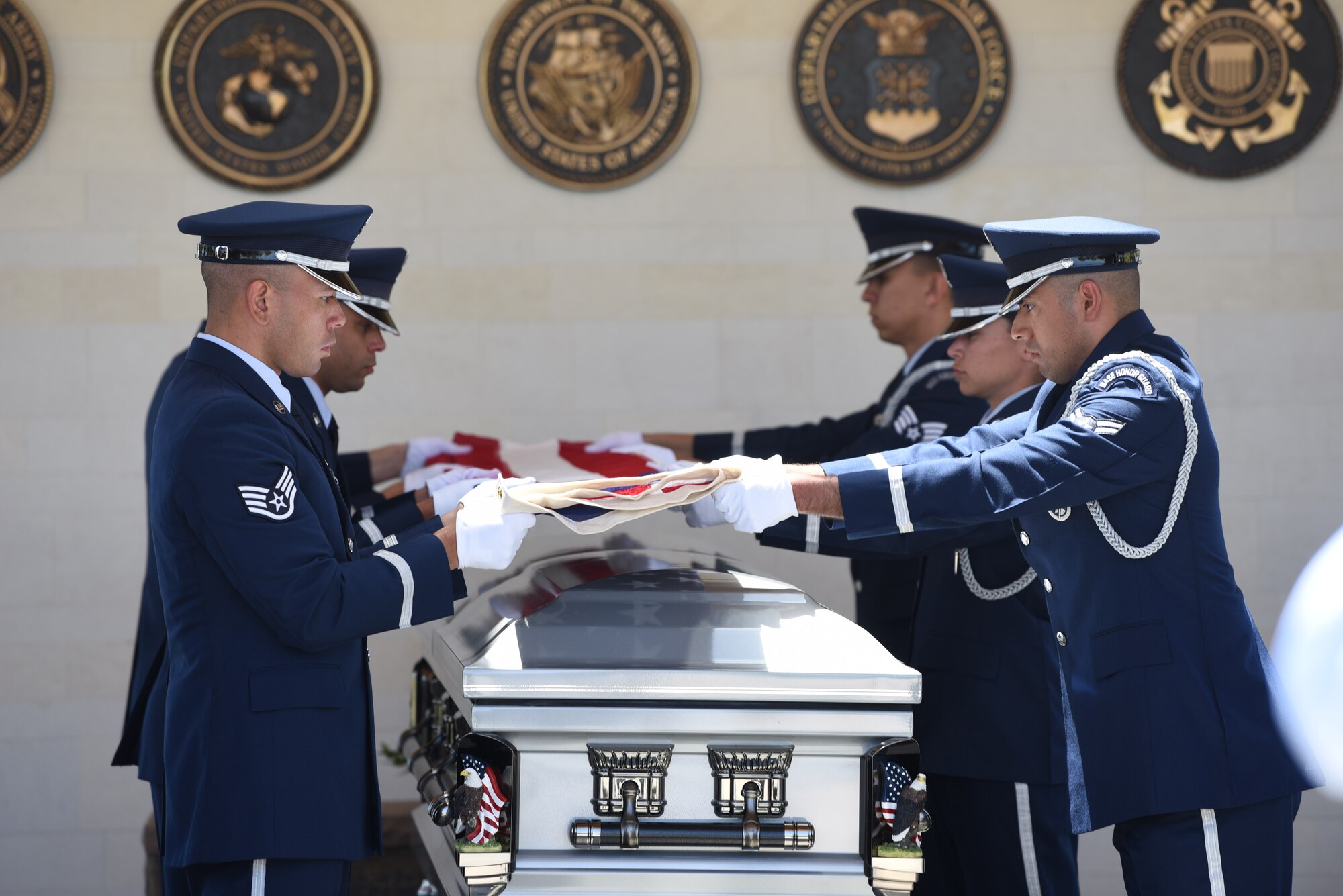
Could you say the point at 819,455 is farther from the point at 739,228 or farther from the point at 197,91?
the point at 197,91

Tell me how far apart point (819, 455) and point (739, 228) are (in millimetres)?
813

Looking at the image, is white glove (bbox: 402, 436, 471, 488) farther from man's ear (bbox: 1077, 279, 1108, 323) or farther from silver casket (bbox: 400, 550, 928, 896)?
man's ear (bbox: 1077, 279, 1108, 323)

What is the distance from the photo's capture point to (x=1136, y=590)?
82.9 inches

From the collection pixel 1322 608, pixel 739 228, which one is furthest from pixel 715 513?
pixel 739 228

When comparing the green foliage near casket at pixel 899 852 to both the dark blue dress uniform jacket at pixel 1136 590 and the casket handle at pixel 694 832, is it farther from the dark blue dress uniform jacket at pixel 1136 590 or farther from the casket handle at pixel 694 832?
the dark blue dress uniform jacket at pixel 1136 590

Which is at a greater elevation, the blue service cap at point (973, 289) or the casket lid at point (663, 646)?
the blue service cap at point (973, 289)

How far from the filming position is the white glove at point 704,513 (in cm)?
234

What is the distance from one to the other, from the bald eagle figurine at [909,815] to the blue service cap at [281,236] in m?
1.21

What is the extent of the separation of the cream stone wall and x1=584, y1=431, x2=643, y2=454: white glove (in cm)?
36

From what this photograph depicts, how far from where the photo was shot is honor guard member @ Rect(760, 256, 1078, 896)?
2.60 m

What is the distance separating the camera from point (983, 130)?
13.1 feet

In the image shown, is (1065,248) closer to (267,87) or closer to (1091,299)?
(1091,299)

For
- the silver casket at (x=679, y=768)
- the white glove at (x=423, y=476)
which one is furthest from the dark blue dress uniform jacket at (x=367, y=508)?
the silver casket at (x=679, y=768)

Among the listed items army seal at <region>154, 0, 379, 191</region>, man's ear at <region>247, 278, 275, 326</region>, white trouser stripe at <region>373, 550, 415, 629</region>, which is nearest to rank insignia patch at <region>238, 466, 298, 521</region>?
white trouser stripe at <region>373, 550, 415, 629</region>
